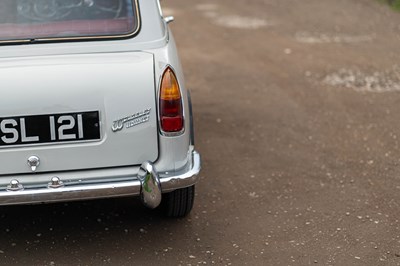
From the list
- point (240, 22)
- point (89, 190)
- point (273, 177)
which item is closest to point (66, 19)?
point (89, 190)

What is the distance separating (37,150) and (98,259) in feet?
2.66

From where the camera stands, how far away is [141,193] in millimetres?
4422

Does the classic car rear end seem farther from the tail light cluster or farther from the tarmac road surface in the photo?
the tarmac road surface

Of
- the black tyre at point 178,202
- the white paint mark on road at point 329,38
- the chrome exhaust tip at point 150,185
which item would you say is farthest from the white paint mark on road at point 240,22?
the chrome exhaust tip at point 150,185

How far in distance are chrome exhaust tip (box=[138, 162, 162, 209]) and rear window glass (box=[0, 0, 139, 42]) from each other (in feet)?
2.96

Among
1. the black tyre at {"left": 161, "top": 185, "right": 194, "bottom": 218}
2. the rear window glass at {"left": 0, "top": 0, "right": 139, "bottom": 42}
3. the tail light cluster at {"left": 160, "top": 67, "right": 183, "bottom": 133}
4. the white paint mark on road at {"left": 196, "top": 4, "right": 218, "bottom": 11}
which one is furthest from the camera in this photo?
the white paint mark on road at {"left": 196, "top": 4, "right": 218, "bottom": 11}

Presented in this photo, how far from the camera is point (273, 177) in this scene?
236 inches

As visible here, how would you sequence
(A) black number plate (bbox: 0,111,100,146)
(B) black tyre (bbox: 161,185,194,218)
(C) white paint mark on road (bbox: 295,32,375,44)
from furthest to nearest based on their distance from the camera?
(C) white paint mark on road (bbox: 295,32,375,44) < (B) black tyre (bbox: 161,185,194,218) < (A) black number plate (bbox: 0,111,100,146)

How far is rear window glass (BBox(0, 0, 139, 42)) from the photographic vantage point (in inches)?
186

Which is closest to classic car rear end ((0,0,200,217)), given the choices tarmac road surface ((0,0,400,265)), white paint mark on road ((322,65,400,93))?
tarmac road surface ((0,0,400,265))

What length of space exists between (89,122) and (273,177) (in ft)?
6.72

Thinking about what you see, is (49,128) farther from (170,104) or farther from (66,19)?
(66,19)

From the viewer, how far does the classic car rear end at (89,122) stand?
434 centimetres

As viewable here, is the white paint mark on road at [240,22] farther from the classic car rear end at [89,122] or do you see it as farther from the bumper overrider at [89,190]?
the bumper overrider at [89,190]
